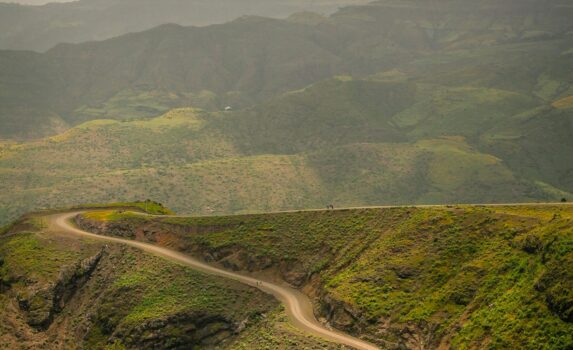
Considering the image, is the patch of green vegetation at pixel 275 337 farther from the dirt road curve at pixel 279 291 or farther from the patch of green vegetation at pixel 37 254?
the patch of green vegetation at pixel 37 254

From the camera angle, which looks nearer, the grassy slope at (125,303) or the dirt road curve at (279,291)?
the dirt road curve at (279,291)

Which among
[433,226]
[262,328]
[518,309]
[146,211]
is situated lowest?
[146,211]

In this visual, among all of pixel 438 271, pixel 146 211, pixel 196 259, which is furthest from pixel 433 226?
pixel 146 211

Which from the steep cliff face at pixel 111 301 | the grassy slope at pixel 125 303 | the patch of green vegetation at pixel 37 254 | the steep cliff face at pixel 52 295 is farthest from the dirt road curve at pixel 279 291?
the steep cliff face at pixel 52 295

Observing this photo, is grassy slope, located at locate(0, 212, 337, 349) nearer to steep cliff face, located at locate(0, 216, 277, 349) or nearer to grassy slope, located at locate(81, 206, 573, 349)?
steep cliff face, located at locate(0, 216, 277, 349)

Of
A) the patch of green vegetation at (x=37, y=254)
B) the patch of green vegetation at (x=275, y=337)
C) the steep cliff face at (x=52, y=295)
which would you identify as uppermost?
the patch of green vegetation at (x=275, y=337)

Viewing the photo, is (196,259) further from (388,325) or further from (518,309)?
(518,309)

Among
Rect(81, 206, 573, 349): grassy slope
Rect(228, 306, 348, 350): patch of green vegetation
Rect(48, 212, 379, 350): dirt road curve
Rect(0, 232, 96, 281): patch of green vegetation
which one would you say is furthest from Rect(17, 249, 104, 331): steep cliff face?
Rect(228, 306, 348, 350): patch of green vegetation
